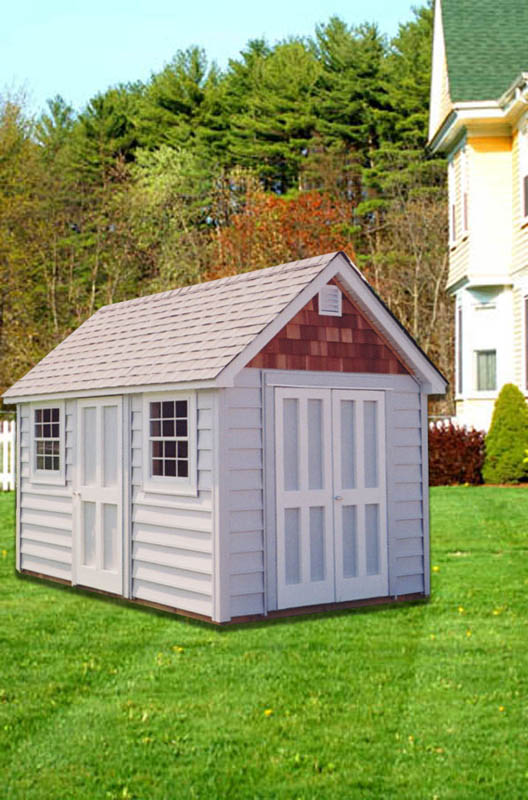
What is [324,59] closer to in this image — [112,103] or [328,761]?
[112,103]

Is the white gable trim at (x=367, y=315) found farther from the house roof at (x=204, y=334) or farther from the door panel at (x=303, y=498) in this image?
the door panel at (x=303, y=498)

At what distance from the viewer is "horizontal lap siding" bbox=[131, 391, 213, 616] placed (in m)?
9.24

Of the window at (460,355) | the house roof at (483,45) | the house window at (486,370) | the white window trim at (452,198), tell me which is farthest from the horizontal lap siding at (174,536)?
the white window trim at (452,198)

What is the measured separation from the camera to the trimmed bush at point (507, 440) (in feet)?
68.3

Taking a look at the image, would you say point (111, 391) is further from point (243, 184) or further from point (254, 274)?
point (243, 184)

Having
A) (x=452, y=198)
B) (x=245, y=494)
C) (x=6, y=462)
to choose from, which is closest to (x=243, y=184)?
(x=452, y=198)

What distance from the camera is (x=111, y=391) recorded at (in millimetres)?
10562

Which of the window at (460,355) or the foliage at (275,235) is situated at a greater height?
the foliage at (275,235)

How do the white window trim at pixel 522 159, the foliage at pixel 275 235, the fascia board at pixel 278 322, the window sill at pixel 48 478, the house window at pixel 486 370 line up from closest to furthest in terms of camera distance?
the fascia board at pixel 278 322 < the window sill at pixel 48 478 < the white window trim at pixel 522 159 < the house window at pixel 486 370 < the foliage at pixel 275 235

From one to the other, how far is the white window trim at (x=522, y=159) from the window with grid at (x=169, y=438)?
46.8ft

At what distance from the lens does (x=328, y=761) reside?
580 cm

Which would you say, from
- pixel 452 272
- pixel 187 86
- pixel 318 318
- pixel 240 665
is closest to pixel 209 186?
pixel 187 86

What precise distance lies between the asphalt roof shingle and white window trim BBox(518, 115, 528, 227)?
1231 centimetres

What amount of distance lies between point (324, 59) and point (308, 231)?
11092 millimetres
